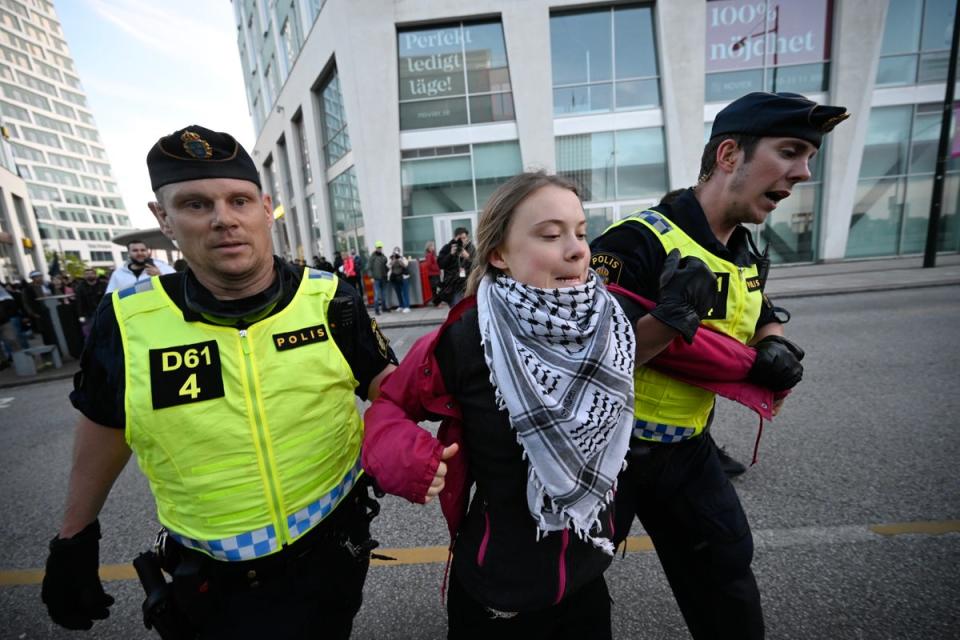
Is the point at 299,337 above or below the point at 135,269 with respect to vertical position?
below

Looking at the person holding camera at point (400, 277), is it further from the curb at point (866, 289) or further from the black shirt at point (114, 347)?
the black shirt at point (114, 347)

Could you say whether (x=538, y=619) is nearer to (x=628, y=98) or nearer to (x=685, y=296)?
(x=685, y=296)

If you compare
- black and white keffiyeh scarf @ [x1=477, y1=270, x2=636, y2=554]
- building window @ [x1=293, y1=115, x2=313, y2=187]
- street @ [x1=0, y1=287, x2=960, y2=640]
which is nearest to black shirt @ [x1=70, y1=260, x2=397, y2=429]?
black and white keffiyeh scarf @ [x1=477, y1=270, x2=636, y2=554]

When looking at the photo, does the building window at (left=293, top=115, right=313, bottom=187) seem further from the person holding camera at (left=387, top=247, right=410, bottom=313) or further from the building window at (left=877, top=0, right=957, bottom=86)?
the building window at (left=877, top=0, right=957, bottom=86)

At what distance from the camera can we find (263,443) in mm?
1188

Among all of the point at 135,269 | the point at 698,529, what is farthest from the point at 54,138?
the point at 698,529

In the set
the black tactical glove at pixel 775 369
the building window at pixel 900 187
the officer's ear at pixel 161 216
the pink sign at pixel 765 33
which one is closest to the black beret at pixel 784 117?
the black tactical glove at pixel 775 369

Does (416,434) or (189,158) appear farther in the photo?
(189,158)

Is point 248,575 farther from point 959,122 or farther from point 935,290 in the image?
point 959,122

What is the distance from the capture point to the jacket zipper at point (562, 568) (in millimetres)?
1152

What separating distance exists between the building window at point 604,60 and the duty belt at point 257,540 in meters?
14.2

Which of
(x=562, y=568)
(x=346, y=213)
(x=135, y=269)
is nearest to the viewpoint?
(x=562, y=568)

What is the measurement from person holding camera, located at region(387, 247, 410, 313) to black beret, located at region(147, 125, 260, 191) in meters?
9.62

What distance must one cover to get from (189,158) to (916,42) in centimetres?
1982
